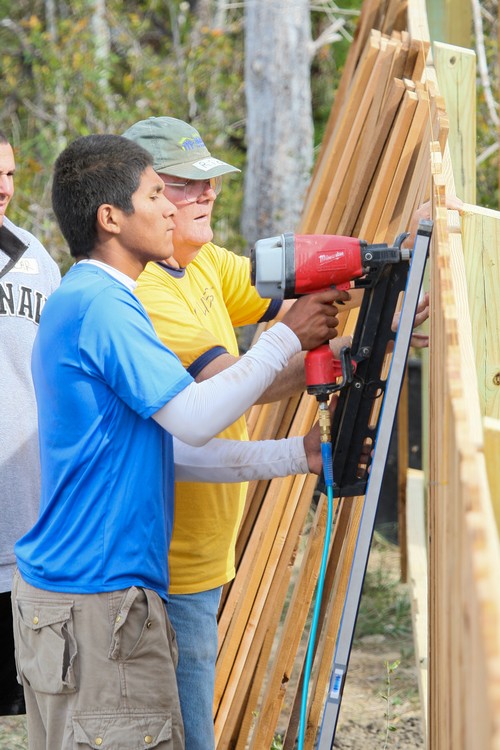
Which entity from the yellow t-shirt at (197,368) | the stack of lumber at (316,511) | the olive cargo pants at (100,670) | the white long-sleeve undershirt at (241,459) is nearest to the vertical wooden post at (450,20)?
the stack of lumber at (316,511)

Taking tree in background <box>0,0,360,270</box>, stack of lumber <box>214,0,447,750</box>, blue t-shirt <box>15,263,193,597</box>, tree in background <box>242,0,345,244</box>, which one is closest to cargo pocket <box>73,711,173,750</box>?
blue t-shirt <box>15,263,193,597</box>

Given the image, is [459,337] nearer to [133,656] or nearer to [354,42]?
[133,656]

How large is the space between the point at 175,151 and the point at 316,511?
1.13 m

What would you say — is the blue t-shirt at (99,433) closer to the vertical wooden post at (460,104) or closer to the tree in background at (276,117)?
the vertical wooden post at (460,104)

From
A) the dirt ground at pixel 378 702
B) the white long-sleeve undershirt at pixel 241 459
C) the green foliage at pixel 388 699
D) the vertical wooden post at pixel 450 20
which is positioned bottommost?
the dirt ground at pixel 378 702

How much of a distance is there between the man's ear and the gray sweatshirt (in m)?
0.93

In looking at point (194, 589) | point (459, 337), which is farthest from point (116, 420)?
point (459, 337)

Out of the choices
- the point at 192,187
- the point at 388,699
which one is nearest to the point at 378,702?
the point at 388,699

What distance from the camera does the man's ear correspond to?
86.0 inches

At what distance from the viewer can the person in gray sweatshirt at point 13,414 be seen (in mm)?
3002

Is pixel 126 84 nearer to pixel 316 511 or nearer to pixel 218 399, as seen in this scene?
pixel 316 511

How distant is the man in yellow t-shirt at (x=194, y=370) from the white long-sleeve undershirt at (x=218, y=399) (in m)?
0.28

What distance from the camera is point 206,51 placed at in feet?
32.8

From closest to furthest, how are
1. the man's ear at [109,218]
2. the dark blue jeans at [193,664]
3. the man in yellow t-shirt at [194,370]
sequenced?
the man's ear at [109,218] → the man in yellow t-shirt at [194,370] → the dark blue jeans at [193,664]
